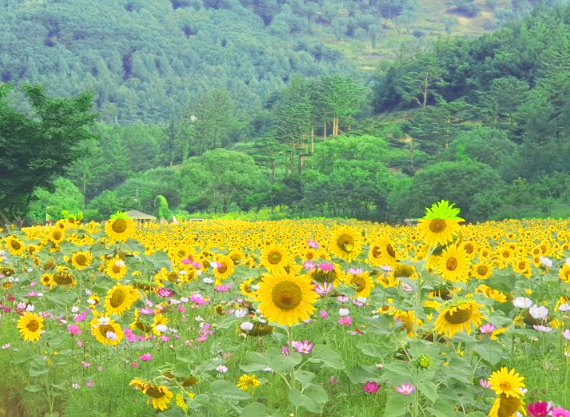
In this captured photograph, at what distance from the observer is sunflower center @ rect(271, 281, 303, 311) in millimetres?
3285

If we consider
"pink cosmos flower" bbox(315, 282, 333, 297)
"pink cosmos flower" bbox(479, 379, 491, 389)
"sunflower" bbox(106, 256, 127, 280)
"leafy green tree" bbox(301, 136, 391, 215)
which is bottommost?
"leafy green tree" bbox(301, 136, 391, 215)

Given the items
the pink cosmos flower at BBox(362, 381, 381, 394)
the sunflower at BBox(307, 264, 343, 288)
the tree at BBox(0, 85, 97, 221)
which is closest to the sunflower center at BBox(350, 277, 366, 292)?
the sunflower at BBox(307, 264, 343, 288)

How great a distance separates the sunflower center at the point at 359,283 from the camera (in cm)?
505

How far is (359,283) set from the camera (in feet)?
16.6

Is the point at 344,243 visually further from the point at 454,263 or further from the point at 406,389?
the point at 406,389

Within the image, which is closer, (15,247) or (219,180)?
(15,247)

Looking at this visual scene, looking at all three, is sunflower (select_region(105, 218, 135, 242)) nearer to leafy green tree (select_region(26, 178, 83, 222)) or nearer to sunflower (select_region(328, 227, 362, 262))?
sunflower (select_region(328, 227, 362, 262))

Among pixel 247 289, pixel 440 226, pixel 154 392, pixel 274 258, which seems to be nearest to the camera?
pixel 154 392

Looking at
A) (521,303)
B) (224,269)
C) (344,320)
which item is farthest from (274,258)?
(521,303)

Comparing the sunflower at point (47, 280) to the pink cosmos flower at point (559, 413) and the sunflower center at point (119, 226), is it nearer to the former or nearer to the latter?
the sunflower center at point (119, 226)

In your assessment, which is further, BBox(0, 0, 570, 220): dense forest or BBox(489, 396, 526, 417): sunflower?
BBox(0, 0, 570, 220): dense forest

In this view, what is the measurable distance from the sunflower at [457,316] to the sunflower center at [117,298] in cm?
235

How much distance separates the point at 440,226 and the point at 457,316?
0.63 m

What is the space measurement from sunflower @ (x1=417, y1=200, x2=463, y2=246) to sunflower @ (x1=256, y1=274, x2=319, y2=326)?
31.0 inches
